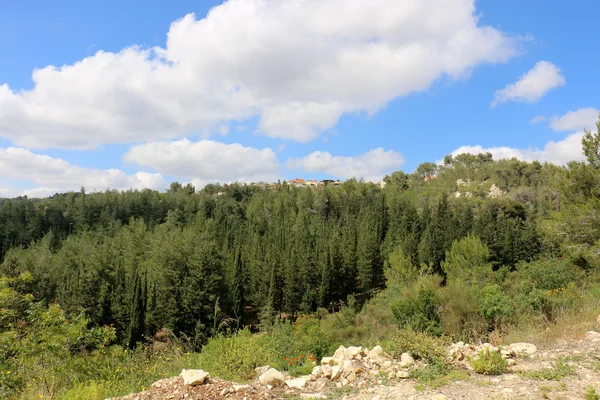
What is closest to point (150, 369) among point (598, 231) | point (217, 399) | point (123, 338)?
point (217, 399)

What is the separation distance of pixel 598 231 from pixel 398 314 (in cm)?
882

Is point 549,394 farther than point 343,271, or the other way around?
point 343,271

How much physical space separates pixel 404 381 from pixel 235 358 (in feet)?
10.3

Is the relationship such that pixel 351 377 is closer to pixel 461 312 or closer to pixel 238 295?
pixel 461 312

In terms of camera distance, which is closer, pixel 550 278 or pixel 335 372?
pixel 335 372

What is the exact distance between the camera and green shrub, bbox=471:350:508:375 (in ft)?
17.9

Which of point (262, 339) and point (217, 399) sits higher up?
point (217, 399)

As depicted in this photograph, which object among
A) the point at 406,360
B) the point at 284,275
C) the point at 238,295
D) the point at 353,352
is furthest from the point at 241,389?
the point at 284,275

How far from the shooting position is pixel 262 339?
8.25 m

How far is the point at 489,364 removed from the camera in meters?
5.46

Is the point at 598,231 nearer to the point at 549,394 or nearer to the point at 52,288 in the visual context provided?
the point at 549,394

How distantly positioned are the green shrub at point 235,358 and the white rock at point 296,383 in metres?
1.12

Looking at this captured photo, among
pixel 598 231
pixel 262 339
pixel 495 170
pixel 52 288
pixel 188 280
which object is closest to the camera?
pixel 262 339

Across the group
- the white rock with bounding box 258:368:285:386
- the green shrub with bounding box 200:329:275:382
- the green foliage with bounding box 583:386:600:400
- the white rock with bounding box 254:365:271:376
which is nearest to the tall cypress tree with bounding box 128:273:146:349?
the green shrub with bounding box 200:329:275:382
